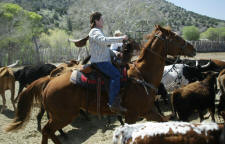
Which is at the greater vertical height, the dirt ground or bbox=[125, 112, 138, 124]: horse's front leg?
bbox=[125, 112, 138, 124]: horse's front leg

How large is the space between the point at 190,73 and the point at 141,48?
5.32 m

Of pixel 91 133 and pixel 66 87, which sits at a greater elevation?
pixel 66 87

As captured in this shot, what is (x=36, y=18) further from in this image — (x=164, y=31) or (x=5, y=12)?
(x=164, y=31)

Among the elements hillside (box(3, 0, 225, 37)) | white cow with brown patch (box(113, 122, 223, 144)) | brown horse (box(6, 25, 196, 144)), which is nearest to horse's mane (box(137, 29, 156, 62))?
brown horse (box(6, 25, 196, 144))

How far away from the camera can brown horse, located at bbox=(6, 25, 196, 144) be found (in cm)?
496

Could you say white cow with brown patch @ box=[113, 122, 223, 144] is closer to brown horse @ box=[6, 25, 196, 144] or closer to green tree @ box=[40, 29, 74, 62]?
brown horse @ box=[6, 25, 196, 144]

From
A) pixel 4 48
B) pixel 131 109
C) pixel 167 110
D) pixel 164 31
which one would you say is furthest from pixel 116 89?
pixel 4 48

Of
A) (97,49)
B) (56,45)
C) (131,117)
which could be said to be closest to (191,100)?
(131,117)

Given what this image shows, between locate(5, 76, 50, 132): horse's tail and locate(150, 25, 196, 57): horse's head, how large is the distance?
275 centimetres

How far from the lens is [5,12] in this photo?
2938 cm

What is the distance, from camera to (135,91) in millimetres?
4961

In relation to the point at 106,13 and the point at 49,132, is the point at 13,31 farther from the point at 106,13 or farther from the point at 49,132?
the point at 49,132

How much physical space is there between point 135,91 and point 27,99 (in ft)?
8.93

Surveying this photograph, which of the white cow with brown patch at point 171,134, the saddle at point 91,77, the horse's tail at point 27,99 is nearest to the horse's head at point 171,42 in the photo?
the saddle at point 91,77
